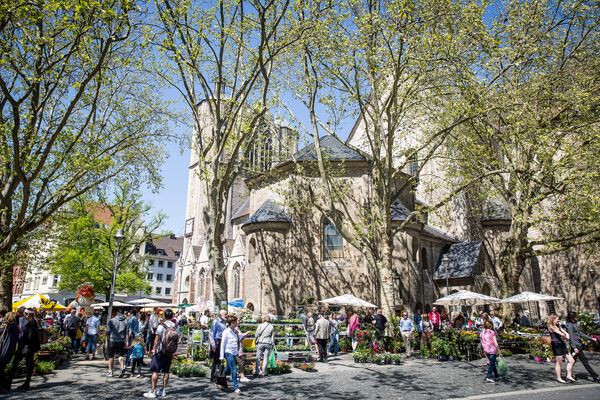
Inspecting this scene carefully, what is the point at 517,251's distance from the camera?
62.6 feet

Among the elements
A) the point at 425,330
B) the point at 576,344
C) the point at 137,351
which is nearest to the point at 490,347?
the point at 576,344

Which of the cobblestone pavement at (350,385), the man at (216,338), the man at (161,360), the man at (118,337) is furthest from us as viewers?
the man at (118,337)

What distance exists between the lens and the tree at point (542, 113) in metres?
16.5

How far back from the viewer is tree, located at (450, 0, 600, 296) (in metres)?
16.5

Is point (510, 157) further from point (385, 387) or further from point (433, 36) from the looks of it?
point (385, 387)

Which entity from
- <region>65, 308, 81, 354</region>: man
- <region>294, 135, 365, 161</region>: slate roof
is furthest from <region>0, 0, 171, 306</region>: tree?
<region>294, 135, 365, 161</region>: slate roof

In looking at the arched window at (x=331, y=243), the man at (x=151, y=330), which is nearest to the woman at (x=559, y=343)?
the man at (x=151, y=330)

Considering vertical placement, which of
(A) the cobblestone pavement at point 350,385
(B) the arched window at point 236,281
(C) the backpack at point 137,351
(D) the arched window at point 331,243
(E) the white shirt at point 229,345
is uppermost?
(D) the arched window at point 331,243

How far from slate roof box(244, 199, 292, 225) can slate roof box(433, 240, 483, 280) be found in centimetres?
1133

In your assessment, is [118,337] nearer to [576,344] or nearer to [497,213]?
[576,344]

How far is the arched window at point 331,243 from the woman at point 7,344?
702 inches

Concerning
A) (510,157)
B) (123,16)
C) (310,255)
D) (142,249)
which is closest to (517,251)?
(510,157)

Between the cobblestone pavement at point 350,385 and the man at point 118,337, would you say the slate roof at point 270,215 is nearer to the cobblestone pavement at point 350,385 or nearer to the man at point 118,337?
the cobblestone pavement at point 350,385

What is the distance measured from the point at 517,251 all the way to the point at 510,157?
14.6 feet
